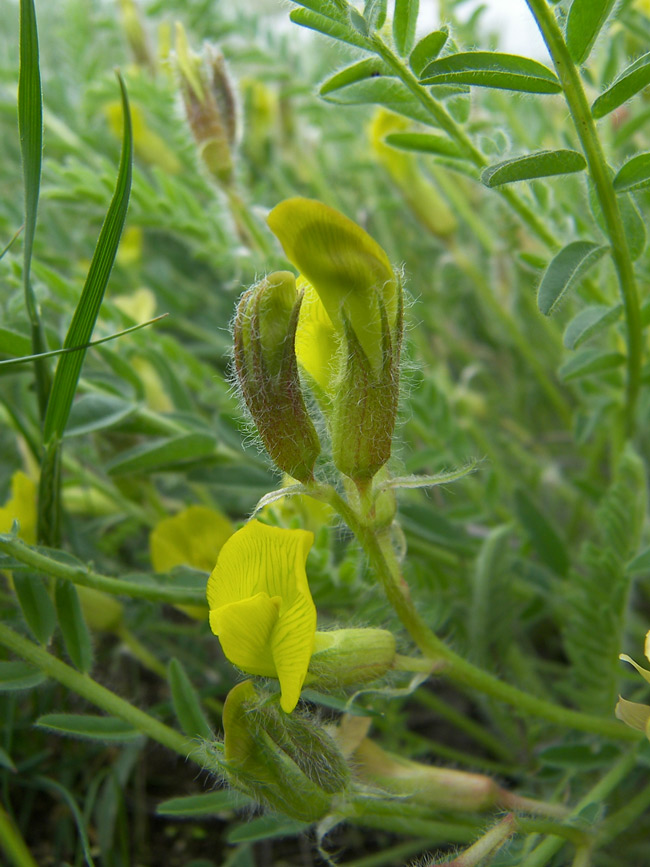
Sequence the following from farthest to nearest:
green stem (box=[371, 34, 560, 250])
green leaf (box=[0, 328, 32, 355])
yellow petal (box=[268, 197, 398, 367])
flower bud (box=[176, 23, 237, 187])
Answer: flower bud (box=[176, 23, 237, 187])
green leaf (box=[0, 328, 32, 355])
green stem (box=[371, 34, 560, 250])
yellow petal (box=[268, 197, 398, 367])

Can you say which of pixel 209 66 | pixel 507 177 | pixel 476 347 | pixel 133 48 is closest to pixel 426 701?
pixel 507 177

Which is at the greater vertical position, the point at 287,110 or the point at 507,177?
the point at 287,110

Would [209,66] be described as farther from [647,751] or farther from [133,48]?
[647,751]

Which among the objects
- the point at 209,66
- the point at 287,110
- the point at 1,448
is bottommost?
the point at 1,448

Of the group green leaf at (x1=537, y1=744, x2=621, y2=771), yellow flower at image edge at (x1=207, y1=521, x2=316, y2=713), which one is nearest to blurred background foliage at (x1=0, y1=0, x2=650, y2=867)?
green leaf at (x1=537, y1=744, x2=621, y2=771)

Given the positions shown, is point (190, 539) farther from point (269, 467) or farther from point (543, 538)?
point (543, 538)

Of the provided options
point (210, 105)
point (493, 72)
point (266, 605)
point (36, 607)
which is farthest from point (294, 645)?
point (210, 105)

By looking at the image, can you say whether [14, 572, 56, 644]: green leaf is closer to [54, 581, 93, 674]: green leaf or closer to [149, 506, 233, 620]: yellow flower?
[54, 581, 93, 674]: green leaf
